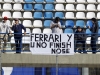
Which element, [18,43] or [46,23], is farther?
[46,23]

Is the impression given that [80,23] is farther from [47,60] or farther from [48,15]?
[47,60]

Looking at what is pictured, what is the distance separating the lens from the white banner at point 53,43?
8.86m

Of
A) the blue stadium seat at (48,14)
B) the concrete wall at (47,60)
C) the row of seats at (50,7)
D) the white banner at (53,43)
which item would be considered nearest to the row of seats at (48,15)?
the blue stadium seat at (48,14)

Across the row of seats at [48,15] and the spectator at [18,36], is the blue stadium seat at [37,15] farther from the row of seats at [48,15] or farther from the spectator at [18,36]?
the spectator at [18,36]

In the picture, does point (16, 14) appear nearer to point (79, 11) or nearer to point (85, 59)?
point (79, 11)

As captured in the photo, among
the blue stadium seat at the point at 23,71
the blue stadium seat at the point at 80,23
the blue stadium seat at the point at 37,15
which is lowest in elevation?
the blue stadium seat at the point at 23,71

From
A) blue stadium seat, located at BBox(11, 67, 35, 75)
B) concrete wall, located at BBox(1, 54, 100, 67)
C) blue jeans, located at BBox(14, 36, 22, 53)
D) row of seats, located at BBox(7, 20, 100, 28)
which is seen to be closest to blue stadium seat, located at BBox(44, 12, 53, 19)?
row of seats, located at BBox(7, 20, 100, 28)

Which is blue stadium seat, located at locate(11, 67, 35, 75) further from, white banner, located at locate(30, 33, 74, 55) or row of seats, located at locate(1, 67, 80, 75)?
white banner, located at locate(30, 33, 74, 55)

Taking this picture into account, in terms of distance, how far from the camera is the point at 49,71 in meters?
10.9

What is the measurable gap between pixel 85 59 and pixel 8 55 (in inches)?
87.9

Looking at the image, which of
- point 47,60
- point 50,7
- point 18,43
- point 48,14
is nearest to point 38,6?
point 50,7

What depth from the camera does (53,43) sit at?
8930 mm

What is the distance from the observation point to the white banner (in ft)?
29.1

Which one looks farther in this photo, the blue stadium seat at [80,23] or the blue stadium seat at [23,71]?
the blue stadium seat at [80,23]
